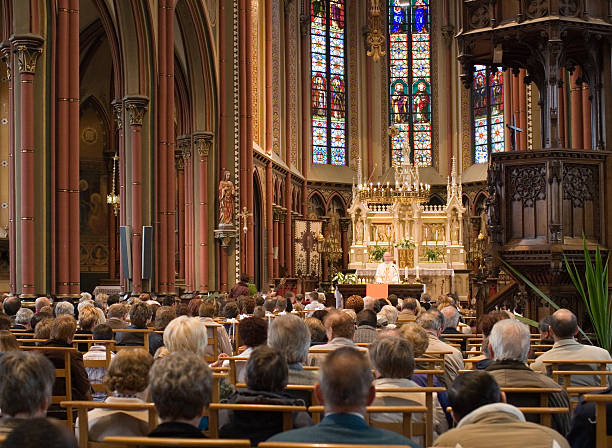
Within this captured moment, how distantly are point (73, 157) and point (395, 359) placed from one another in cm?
1252

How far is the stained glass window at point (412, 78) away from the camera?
39938mm

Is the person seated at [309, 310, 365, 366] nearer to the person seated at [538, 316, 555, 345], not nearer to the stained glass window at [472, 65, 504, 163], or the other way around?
the person seated at [538, 316, 555, 345]

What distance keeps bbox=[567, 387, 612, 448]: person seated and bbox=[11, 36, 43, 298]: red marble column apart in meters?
12.4

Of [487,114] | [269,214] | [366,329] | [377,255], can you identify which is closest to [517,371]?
[366,329]

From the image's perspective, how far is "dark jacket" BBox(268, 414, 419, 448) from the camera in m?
3.43

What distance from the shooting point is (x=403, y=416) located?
181 inches

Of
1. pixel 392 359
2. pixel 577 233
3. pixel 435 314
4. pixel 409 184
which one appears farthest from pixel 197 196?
pixel 392 359

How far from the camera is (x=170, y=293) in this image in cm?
2108

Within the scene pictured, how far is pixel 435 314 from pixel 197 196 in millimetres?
16730

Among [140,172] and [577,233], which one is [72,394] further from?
[140,172]

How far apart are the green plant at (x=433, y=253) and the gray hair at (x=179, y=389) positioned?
2725 centimetres

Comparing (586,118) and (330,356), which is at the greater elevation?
(586,118)

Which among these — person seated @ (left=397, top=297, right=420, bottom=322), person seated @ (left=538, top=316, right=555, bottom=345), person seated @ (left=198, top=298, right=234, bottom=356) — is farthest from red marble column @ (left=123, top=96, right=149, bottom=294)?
person seated @ (left=538, top=316, right=555, bottom=345)

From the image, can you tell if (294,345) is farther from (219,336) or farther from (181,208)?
(181,208)
